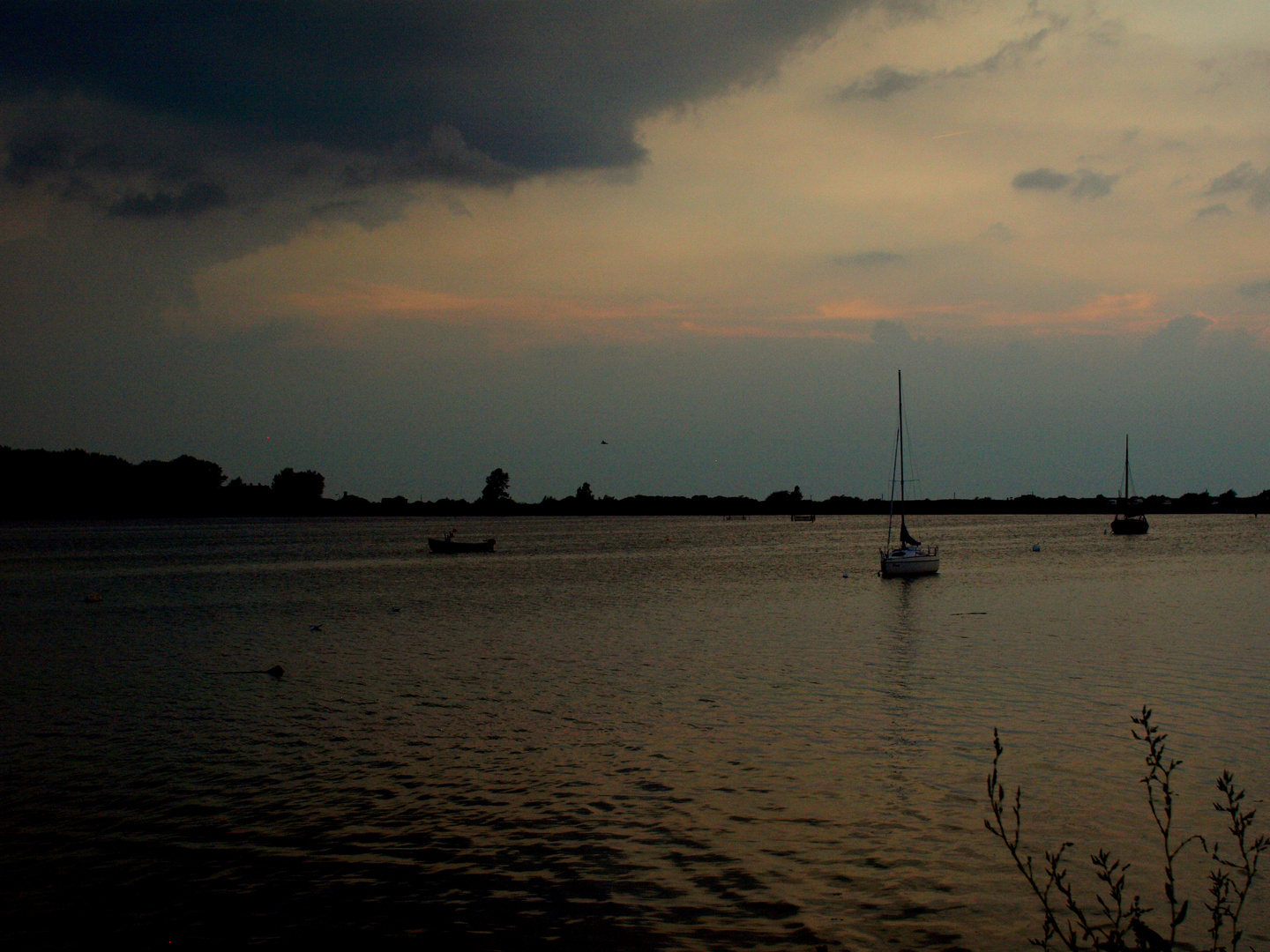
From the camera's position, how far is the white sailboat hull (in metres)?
68.4

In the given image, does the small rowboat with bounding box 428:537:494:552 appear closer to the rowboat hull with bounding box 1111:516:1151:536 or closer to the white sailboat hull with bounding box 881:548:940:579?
the white sailboat hull with bounding box 881:548:940:579

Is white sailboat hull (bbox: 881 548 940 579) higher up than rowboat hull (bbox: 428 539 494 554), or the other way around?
white sailboat hull (bbox: 881 548 940 579)

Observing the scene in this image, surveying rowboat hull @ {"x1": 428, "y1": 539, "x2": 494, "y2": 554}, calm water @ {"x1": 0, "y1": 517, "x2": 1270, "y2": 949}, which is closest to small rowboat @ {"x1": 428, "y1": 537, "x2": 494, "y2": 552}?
rowboat hull @ {"x1": 428, "y1": 539, "x2": 494, "y2": 554}

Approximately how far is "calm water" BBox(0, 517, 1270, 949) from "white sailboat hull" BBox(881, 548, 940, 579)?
22.7 m

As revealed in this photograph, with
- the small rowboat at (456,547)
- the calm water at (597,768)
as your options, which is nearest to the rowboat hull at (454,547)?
the small rowboat at (456,547)

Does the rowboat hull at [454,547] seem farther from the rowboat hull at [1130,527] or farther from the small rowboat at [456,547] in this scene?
the rowboat hull at [1130,527]

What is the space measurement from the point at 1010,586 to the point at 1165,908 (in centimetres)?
5117

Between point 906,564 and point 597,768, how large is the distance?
53.7 m

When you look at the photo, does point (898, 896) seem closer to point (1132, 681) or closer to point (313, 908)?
point (313, 908)

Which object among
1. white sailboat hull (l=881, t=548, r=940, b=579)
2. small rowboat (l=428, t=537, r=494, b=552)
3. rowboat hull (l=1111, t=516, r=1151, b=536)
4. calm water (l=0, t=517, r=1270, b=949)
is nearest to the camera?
calm water (l=0, t=517, r=1270, b=949)

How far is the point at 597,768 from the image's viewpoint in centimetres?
1872

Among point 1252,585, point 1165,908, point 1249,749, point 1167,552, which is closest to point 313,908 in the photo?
point 1165,908

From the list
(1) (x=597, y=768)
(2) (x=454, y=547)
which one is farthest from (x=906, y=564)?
(2) (x=454, y=547)

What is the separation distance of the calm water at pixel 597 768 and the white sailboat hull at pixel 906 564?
22.7m
